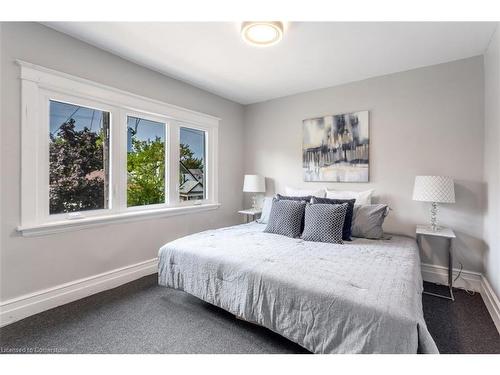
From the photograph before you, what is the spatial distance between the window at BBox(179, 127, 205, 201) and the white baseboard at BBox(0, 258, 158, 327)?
109 centimetres

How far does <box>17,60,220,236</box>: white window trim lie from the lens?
1.97 meters

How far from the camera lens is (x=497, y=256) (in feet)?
6.52

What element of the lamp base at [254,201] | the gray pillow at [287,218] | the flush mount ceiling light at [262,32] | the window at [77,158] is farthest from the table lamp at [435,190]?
the window at [77,158]

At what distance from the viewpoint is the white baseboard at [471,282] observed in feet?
6.52

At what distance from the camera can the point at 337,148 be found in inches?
129

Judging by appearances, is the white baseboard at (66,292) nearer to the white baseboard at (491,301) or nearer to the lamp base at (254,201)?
the lamp base at (254,201)

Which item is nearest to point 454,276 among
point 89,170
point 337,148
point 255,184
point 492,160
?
point 492,160

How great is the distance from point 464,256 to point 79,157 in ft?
13.6

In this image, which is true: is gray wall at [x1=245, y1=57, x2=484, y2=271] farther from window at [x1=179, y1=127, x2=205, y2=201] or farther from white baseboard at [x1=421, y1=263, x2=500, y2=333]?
window at [x1=179, y1=127, x2=205, y2=201]

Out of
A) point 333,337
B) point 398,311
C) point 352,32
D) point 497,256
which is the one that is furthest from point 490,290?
point 352,32

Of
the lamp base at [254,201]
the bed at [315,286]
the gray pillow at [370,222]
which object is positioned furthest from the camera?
the lamp base at [254,201]

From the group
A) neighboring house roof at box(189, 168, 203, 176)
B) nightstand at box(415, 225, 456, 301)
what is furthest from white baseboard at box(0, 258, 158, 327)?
nightstand at box(415, 225, 456, 301)

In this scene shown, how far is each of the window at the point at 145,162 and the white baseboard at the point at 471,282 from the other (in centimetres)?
335

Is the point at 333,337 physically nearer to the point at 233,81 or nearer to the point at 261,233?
the point at 261,233
